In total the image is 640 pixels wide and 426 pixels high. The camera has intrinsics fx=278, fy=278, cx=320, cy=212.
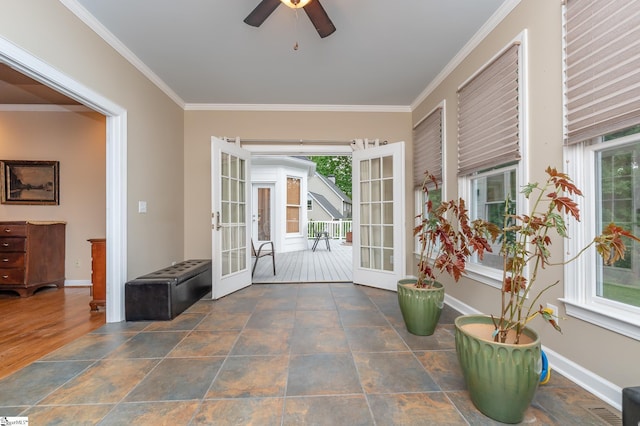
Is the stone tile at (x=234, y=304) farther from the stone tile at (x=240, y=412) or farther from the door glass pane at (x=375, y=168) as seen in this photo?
the door glass pane at (x=375, y=168)

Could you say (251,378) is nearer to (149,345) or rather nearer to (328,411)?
(328,411)

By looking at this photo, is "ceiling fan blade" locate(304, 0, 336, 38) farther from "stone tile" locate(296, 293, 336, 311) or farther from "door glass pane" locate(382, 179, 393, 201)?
"stone tile" locate(296, 293, 336, 311)

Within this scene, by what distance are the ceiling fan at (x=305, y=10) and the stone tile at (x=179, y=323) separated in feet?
8.44

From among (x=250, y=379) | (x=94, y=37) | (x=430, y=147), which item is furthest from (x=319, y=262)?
(x=94, y=37)

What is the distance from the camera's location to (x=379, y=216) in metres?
3.90

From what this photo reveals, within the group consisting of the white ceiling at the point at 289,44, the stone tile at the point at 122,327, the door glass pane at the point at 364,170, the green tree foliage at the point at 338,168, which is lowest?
the stone tile at the point at 122,327

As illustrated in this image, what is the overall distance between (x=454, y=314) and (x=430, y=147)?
6.50 ft

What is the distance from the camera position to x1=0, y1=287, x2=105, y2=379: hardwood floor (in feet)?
6.77

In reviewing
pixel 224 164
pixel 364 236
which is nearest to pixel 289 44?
pixel 224 164

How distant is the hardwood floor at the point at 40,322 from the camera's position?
6.77 ft

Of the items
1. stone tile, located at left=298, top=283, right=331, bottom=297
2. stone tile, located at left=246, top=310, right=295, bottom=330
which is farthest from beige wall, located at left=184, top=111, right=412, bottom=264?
stone tile, located at left=246, top=310, right=295, bottom=330

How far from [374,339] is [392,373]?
48 centimetres

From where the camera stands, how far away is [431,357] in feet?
6.41

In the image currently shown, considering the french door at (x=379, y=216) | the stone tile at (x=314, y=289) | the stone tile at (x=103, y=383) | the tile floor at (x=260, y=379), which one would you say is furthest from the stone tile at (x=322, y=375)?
the french door at (x=379, y=216)
